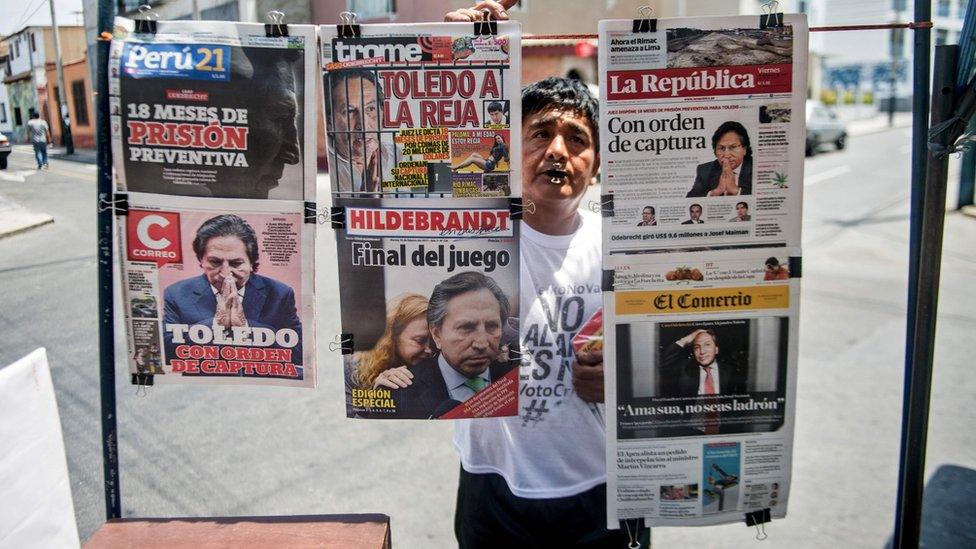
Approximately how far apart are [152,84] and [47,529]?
824 millimetres

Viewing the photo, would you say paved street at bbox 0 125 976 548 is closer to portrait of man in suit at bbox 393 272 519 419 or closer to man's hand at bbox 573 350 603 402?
portrait of man in suit at bbox 393 272 519 419

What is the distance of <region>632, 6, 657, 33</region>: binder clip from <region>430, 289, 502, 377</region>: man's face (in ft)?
1.91

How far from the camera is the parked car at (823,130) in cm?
1728

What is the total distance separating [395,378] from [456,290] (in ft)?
0.74

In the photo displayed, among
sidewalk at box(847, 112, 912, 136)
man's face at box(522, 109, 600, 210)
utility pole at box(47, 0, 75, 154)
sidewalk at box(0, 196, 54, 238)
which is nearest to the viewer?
man's face at box(522, 109, 600, 210)

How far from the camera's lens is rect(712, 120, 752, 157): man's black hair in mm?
1460

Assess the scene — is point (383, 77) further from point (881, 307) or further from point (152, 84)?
point (881, 307)

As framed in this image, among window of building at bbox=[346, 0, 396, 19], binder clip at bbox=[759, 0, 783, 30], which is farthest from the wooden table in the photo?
window of building at bbox=[346, 0, 396, 19]

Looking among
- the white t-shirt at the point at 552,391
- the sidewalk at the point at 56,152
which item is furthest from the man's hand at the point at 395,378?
the sidewalk at the point at 56,152

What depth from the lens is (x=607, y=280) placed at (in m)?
1.48

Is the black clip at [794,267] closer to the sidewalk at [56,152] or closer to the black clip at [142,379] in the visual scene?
the black clip at [142,379]

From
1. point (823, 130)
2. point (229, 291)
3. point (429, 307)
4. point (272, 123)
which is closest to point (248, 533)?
point (229, 291)

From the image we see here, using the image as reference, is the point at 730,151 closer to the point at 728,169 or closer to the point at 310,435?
the point at 728,169

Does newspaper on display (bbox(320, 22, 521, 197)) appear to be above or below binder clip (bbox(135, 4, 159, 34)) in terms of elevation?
below
